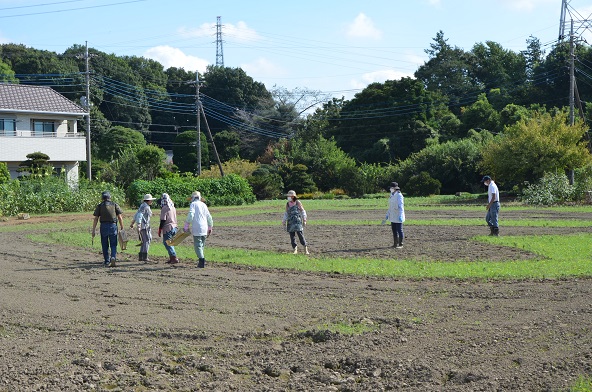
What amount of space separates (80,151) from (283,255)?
127 ft

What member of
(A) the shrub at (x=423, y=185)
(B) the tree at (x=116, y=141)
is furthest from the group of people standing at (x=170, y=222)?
(B) the tree at (x=116, y=141)

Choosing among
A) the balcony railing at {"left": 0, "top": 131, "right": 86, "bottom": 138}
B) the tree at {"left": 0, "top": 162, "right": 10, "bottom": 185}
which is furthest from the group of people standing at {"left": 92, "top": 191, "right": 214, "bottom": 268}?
the balcony railing at {"left": 0, "top": 131, "right": 86, "bottom": 138}

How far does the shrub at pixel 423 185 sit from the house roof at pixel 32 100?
82.8ft

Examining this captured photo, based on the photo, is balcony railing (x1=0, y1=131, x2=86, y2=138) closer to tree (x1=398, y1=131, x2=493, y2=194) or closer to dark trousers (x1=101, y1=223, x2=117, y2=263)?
tree (x1=398, y1=131, x2=493, y2=194)

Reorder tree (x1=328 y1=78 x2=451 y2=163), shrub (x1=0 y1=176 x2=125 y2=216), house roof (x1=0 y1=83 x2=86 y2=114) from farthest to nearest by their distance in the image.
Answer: tree (x1=328 y1=78 x2=451 y2=163) < house roof (x1=0 y1=83 x2=86 y2=114) < shrub (x1=0 y1=176 x2=125 y2=216)

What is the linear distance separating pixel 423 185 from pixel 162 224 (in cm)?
3779

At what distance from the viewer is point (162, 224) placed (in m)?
18.5

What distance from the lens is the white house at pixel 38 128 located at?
1970 inches

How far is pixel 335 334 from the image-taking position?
989cm

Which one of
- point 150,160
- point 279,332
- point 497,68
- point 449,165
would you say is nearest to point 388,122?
point 449,165

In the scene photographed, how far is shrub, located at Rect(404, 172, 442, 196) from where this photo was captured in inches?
2122

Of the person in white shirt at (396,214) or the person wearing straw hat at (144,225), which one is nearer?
the person wearing straw hat at (144,225)

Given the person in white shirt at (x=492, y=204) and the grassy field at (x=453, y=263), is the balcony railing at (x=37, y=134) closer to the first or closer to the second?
the grassy field at (x=453, y=263)

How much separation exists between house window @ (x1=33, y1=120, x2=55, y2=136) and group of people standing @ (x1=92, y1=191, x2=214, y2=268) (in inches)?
1477
